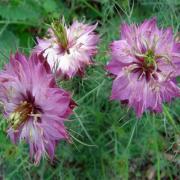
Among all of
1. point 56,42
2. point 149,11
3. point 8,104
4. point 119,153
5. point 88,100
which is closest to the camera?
point 8,104

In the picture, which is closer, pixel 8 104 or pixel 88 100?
pixel 8 104

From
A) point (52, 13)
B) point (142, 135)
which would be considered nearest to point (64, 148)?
point (142, 135)

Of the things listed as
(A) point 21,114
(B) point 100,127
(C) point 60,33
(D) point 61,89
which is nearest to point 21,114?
(A) point 21,114

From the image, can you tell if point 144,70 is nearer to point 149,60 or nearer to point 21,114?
point 149,60

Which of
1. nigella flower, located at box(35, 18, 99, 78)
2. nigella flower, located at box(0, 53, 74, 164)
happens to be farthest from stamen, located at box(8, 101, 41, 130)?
nigella flower, located at box(35, 18, 99, 78)

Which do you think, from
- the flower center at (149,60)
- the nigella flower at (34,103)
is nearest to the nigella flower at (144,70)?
the flower center at (149,60)

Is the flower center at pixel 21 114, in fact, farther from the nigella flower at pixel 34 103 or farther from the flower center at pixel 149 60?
the flower center at pixel 149 60

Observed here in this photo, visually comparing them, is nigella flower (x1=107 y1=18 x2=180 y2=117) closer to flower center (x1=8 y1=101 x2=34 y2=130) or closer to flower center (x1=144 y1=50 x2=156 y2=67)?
flower center (x1=144 y1=50 x2=156 y2=67)

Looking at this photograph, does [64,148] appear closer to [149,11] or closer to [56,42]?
[56,42]
